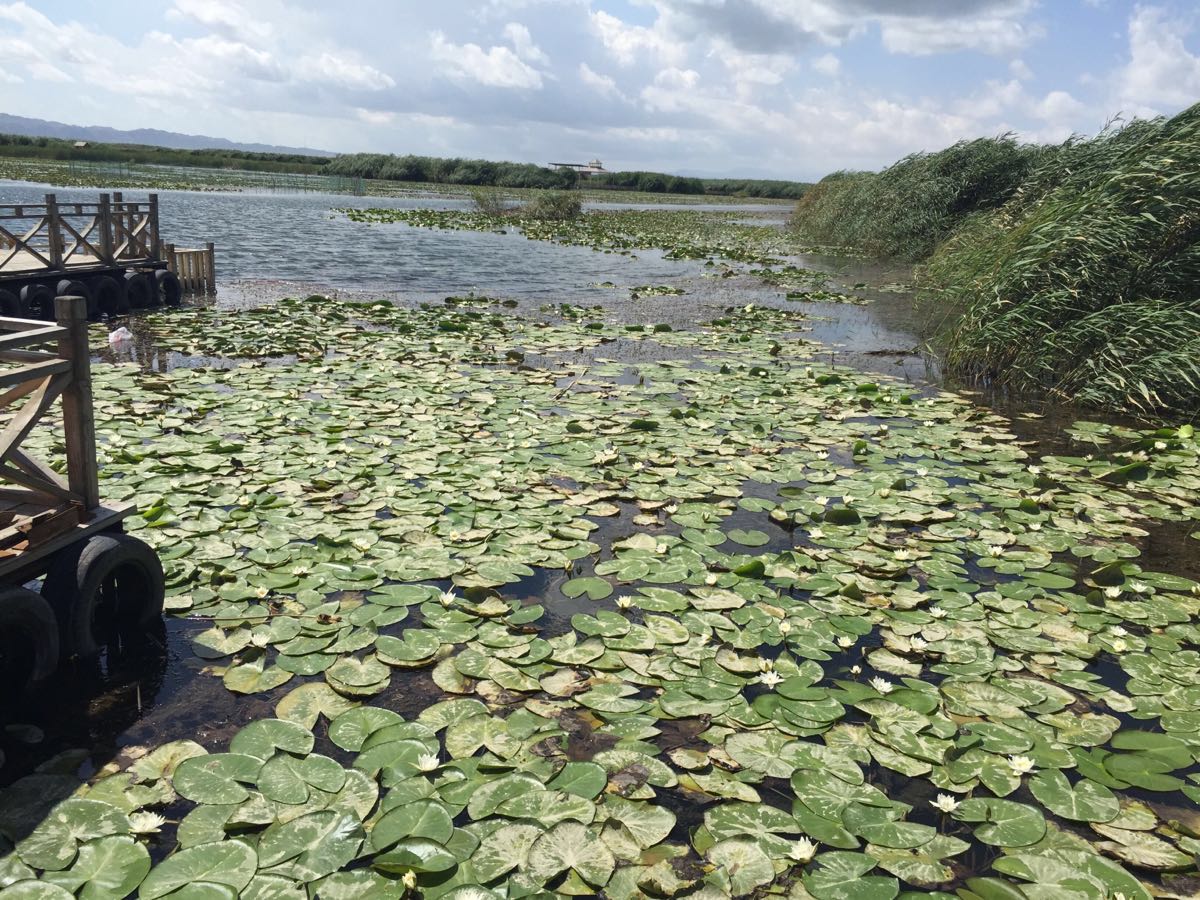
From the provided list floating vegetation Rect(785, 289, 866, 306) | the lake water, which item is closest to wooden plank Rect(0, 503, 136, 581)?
the lake water

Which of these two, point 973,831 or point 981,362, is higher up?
point 981,362

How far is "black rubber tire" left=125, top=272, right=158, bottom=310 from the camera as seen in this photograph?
10688mm

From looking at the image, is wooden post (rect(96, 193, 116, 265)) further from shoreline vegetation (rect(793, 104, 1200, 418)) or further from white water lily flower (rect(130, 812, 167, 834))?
shoreline vegetation (rect(793, 104, 1200, 418))

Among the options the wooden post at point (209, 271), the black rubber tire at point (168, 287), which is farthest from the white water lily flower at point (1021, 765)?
the wooden post at point (209, 271)

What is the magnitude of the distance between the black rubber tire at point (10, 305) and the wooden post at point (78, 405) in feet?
23.5

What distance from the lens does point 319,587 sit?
3760 millimetres

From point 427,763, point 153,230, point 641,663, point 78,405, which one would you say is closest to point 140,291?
point 153,230

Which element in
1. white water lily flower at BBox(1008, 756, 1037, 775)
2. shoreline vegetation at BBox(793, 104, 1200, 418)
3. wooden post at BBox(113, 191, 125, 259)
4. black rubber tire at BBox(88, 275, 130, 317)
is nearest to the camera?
white water lily flower at BBox(1008, 756, 1037, 775)

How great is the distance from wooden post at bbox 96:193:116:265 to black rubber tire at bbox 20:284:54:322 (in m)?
1.30

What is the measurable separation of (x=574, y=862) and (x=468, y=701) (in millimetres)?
877

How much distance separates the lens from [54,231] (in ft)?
31.3

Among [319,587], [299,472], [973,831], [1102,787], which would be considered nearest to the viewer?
[973,831]

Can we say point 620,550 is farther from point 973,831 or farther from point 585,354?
point 585,354

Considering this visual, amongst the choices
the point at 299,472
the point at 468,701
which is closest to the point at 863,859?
the point at 468,701
